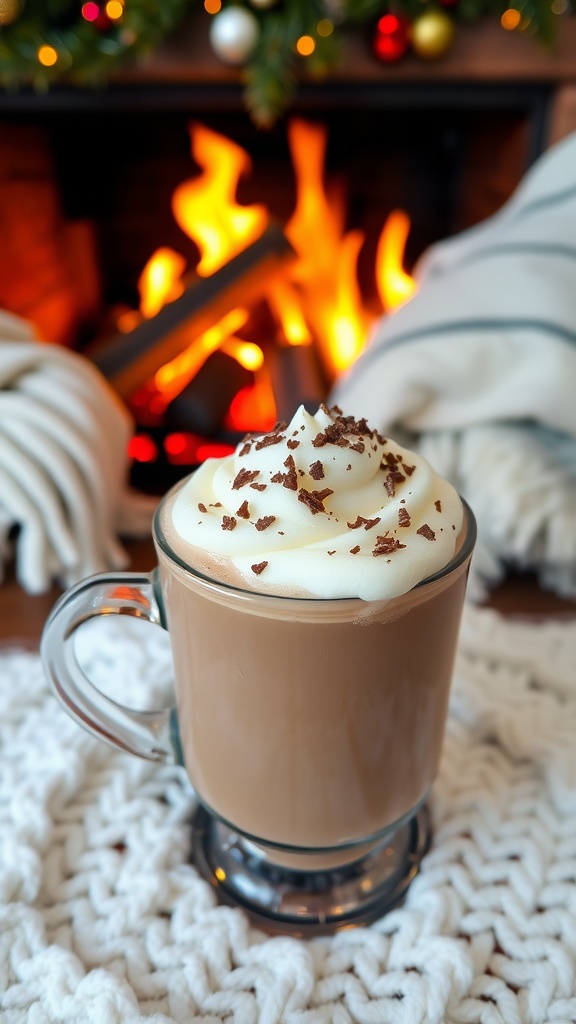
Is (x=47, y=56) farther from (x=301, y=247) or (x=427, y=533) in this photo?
(x=427, y=533)

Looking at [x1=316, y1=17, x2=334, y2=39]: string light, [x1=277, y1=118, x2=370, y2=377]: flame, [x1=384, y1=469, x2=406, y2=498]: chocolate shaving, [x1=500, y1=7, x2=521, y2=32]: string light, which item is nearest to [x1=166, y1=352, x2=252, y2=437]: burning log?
[x1=277, y1=118, x2=370, y2=377]: flame

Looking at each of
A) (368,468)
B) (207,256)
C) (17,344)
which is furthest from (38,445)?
(207,256)

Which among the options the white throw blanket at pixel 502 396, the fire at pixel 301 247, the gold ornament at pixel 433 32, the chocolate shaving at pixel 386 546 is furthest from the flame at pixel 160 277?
the chocolate shaving at pixel 386 546

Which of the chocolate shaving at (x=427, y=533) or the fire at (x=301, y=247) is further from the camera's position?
the fire at (x=301, y=247)

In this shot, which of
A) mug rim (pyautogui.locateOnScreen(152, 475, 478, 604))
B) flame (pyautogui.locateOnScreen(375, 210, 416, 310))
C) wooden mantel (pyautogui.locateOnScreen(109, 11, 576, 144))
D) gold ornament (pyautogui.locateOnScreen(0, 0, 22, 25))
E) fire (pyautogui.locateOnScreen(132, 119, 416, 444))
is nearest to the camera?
mug rim (pyautogui.locateOnScreen(152, 475, 478, 604))

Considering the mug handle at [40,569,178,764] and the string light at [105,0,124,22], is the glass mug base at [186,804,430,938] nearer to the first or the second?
the mug handle at [40,569,178,764]

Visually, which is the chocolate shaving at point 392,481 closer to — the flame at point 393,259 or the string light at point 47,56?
the string light at point 47,56
